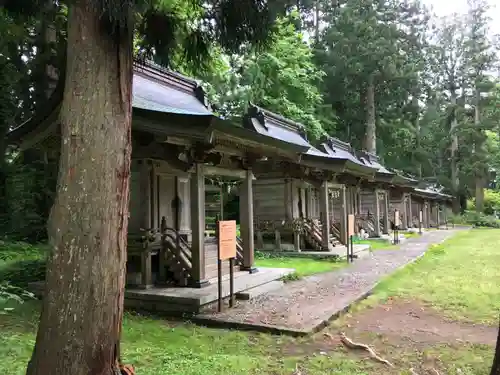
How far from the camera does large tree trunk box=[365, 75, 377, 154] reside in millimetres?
33500

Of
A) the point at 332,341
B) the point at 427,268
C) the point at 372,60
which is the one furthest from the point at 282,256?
the point at 372,60

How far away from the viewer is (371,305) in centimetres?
737

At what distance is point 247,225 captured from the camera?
29.9 ft

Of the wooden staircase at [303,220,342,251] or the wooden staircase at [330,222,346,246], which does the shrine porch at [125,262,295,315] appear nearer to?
the wooden staircase at [303,220,342,251]

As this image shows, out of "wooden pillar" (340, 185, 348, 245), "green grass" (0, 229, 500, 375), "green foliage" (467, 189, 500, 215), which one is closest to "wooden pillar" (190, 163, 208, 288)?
"green grass" (0, 229, 500, 375)

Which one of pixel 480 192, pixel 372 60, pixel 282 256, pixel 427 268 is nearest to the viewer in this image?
pixel 427 268

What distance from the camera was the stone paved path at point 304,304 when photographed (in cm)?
595

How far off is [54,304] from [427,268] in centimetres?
1054

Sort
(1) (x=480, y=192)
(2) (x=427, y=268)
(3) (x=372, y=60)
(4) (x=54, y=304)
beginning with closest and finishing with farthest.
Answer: (4) (x=54, y=304), (2) (x=427, y=268), (3) (x=372, y=60), (1) (x=480, y=192)

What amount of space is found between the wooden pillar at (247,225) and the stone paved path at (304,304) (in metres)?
0.95

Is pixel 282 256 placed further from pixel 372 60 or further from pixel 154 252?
pixel 372 60

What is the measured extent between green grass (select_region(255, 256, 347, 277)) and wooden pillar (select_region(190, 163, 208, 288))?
3.33 meters

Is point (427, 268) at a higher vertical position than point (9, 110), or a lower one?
lower

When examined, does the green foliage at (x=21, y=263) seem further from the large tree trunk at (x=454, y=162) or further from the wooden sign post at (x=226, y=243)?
the large tree trunk at (x=454, y=162)
